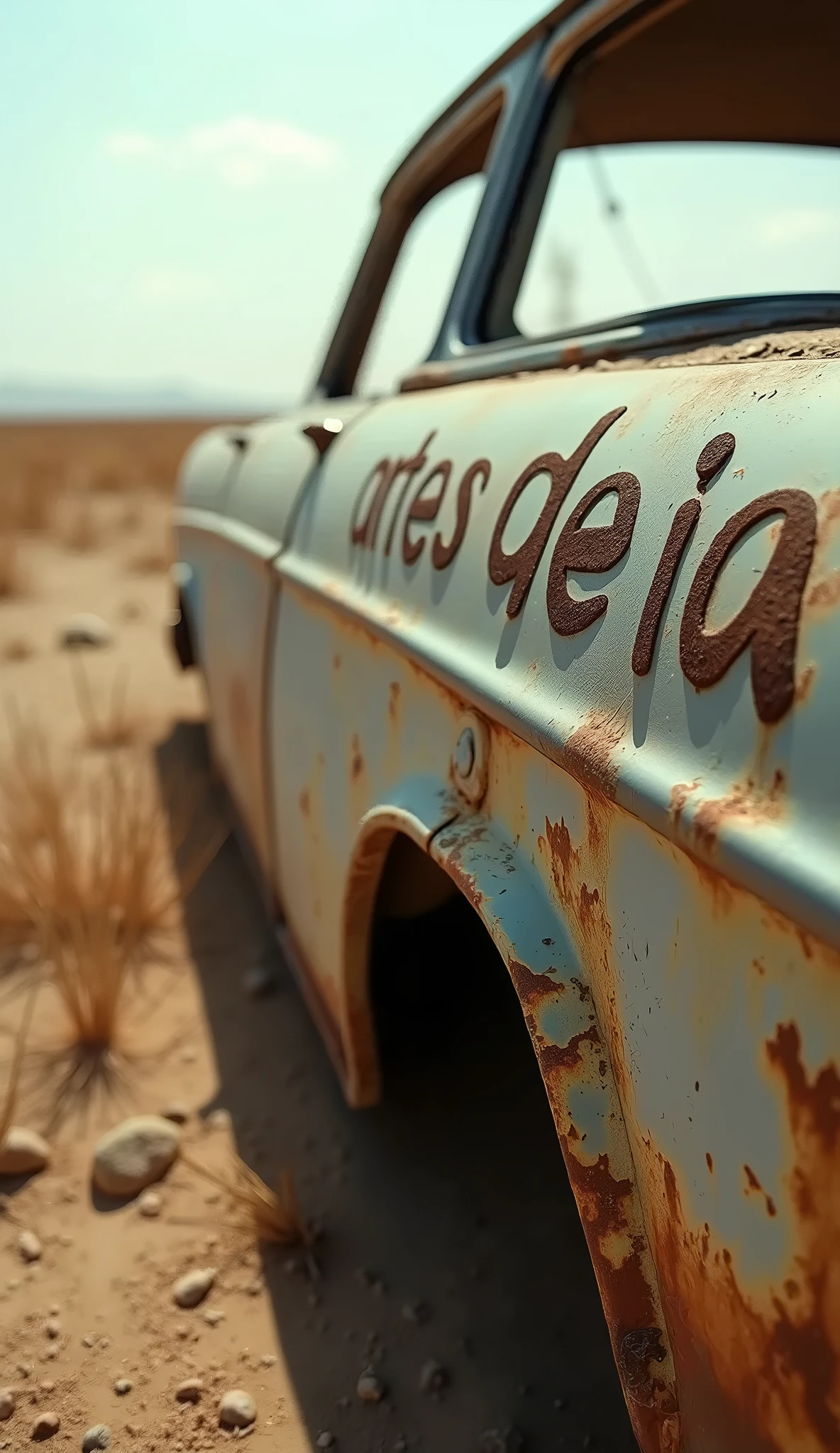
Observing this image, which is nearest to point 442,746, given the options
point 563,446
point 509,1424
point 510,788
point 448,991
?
point 510,788

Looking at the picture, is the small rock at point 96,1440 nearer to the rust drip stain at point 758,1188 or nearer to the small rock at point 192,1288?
the small rock at point 192,1288

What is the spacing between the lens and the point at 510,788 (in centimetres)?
120

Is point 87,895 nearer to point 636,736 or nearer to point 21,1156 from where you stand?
point 21,1156

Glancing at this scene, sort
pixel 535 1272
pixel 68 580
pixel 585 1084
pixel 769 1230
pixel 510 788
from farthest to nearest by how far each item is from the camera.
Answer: pixel 68 580
pixel 535 1272
pixel 510 788
pixel 585 1084
pixel 769 1230

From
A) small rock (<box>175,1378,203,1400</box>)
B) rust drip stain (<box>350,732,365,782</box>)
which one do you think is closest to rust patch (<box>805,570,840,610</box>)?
rust drip stain (<box>350,732,365,782</box>)

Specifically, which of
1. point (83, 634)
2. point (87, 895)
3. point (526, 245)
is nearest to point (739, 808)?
point (526, 245)

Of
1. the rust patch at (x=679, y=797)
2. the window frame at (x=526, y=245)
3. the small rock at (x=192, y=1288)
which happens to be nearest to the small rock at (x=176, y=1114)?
the small rock at (x=192, y=1288)

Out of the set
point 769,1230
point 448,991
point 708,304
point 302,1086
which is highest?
point 708,304

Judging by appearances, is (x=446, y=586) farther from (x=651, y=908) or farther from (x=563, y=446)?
(x=651, y=908)

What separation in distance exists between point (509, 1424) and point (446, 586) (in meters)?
1.25

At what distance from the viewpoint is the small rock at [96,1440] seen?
1622mm

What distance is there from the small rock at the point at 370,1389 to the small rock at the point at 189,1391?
0.82 feet

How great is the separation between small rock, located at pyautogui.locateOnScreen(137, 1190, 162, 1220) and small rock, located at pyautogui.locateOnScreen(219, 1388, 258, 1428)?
0.51 metres

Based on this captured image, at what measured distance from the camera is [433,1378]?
5.57 feet
